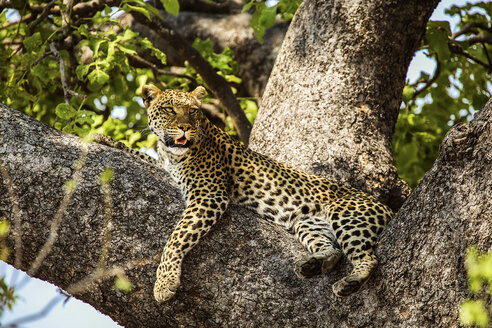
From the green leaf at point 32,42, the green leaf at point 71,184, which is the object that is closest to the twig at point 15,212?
the green leaf at point 71,184

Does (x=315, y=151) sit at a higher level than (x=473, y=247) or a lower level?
lower

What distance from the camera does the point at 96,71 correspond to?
23.6ft

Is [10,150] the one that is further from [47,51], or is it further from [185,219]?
[47,51]

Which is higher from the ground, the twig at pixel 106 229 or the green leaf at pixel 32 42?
the twig at pixel 106 229

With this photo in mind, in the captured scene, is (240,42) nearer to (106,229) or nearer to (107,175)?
(107,175)

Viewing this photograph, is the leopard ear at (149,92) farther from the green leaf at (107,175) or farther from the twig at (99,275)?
the twig at (99,275)

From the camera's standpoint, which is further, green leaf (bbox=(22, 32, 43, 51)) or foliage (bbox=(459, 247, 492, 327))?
green leaf (bbox=(22, 32, 43, 51))

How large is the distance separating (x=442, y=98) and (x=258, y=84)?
3.29 meters

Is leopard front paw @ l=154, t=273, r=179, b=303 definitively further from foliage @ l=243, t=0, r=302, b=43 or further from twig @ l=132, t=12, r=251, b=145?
twig @ l=132, t=12, r=251, b=145

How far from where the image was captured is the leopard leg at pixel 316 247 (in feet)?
15.6

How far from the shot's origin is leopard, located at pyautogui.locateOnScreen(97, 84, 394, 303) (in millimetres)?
5109

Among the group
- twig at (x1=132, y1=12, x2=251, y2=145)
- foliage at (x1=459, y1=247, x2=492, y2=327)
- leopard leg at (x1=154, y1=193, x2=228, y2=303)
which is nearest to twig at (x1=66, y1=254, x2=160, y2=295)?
leopard leg at (x1=154, y1=193, x2=228, y2=303)

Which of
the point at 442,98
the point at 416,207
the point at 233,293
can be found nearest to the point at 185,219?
the point at 233,293

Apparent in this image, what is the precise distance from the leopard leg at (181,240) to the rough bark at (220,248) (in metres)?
0.10
